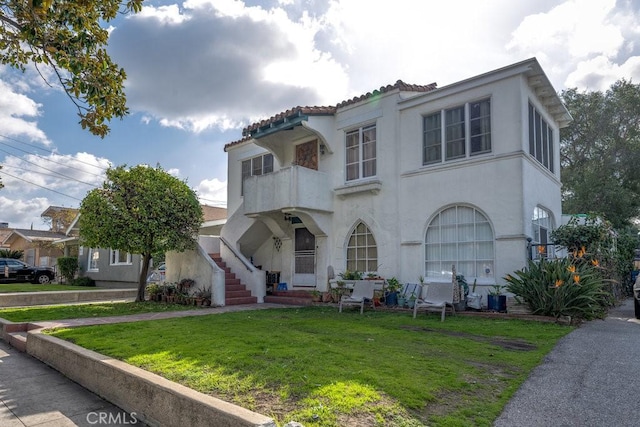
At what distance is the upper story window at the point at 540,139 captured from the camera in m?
12.8

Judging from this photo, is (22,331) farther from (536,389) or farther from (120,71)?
(536,389)

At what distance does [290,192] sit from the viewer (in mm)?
14312

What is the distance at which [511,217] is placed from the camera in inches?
445

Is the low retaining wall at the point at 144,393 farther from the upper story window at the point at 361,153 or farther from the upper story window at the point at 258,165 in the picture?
the upper story window at the point at 258,165

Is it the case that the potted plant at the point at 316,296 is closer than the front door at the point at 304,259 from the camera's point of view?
Yes

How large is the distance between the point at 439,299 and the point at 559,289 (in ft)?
8.89

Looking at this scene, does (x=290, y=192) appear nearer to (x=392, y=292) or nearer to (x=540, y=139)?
(x=392, y=292)

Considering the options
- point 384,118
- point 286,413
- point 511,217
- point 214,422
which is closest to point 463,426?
point 286,413

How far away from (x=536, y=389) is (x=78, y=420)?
17.1ft

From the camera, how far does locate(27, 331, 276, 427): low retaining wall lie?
3.76m

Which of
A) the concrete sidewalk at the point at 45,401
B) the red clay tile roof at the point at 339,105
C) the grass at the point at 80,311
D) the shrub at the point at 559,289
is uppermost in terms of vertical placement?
the red clay tile roof at the point at 339,105

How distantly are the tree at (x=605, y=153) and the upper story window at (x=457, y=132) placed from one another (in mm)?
17376

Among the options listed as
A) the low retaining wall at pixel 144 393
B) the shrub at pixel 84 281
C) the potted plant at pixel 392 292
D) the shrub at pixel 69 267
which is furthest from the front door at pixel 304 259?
the shrub at pixel 69 267

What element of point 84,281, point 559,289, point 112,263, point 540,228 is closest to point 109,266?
point 112,263
